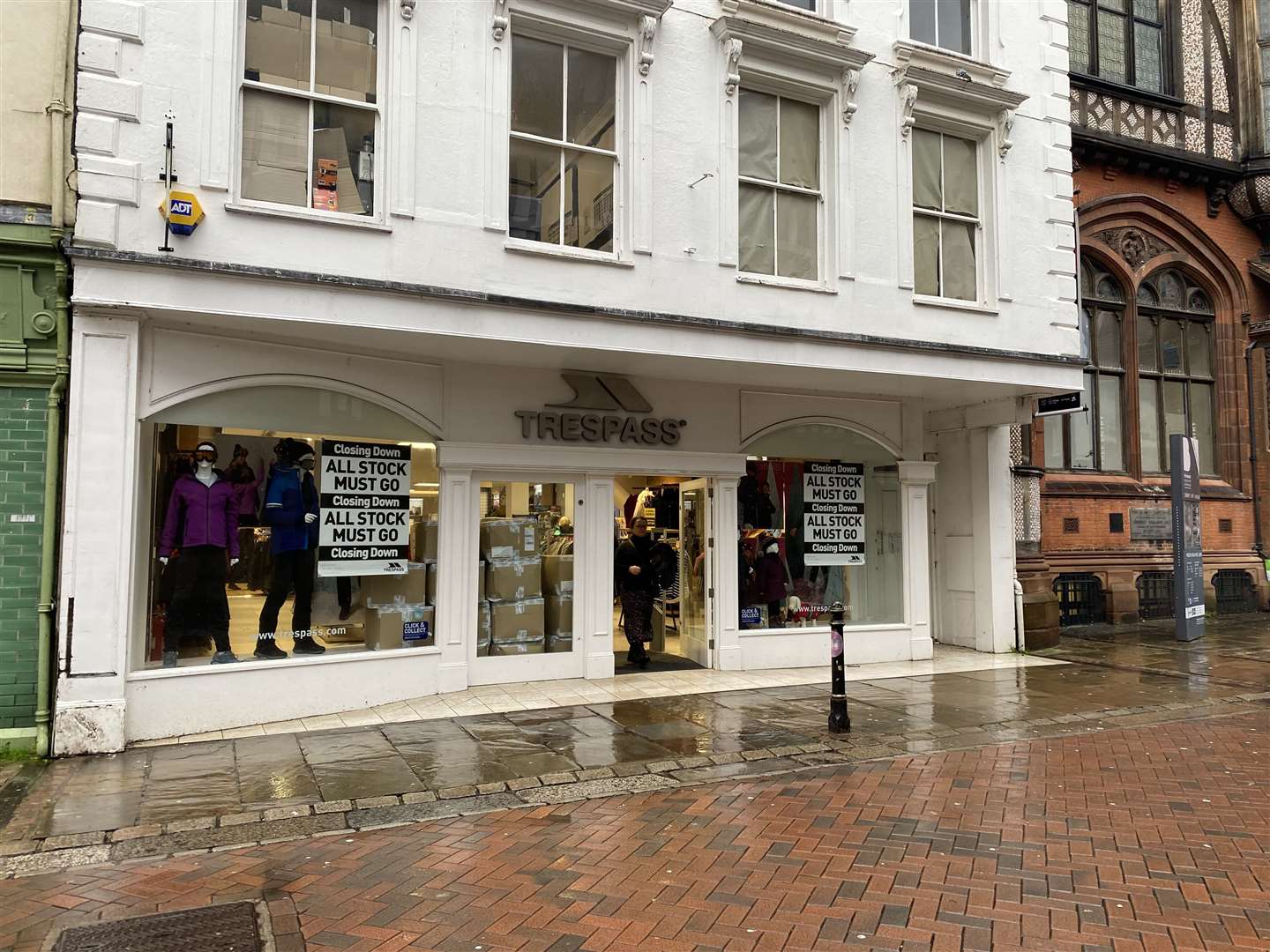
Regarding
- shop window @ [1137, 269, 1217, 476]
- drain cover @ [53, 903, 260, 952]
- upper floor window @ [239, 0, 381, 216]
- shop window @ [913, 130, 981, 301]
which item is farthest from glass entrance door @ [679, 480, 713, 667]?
shop window @ [1137, 269, 1217, 476]

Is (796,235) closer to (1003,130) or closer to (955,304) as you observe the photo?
(955,304)

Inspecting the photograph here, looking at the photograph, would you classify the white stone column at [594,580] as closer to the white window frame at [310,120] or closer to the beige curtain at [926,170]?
the white window frame at [310,120]

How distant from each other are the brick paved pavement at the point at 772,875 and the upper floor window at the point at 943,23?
9397mm

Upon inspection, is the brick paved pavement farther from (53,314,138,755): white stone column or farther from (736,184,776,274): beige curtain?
(736,184,776,274): beige curtain

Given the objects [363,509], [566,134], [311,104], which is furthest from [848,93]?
[363,509]

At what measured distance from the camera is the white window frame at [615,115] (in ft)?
27.5

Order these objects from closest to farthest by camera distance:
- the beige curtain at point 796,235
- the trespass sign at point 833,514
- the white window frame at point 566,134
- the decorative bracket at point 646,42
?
the white window frame at point 566,134, the decorative bracket at point 646,42, the beige curtain at point 796,235, the trespass sign at point 833,514

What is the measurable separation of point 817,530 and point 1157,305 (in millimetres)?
9613

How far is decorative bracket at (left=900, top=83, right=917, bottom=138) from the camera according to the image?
1052 centimetres

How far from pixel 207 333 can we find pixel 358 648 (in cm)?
328

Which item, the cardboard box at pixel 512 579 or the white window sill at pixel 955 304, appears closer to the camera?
the cardboard box at pixel 512 579

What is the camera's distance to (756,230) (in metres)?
9.84

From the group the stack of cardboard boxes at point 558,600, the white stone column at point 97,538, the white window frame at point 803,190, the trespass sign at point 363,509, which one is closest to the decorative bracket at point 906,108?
the white window frame at point 803,190

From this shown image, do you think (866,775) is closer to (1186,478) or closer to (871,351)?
(871,351)
